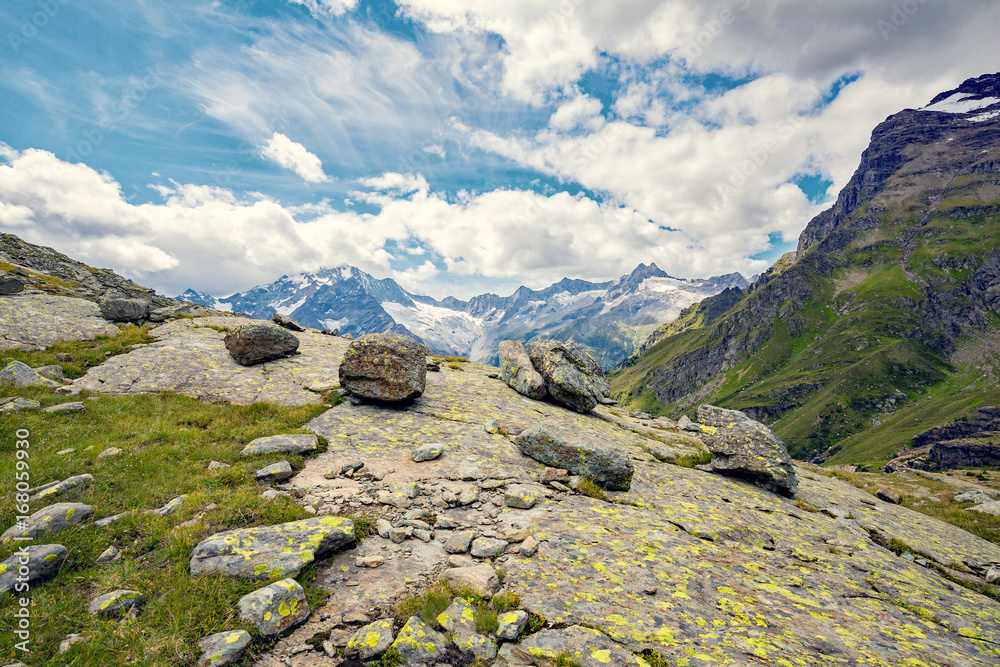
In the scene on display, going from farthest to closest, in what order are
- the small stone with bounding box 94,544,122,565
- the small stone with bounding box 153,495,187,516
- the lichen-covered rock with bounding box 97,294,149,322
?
1. the lichen-covered rock with bounding box 97,294,149,322
2. the small stone with bounding box 153,495,187,516
3. the small stone with bounding box 94,544,122,565

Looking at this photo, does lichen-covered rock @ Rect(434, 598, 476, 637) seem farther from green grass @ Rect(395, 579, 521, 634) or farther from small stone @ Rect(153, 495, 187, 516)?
small stone @ Rect(153, 495, 187, 516)

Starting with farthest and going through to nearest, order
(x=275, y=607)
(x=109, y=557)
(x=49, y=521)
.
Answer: (x=49, y=521)
(x=109, y=557)
(x=275, y=607)

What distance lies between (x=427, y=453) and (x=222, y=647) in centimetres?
846

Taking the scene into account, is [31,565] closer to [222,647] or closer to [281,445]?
[222,647]

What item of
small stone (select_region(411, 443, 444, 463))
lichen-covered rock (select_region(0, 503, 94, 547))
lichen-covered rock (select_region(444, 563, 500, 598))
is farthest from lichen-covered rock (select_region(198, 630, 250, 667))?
small stone (select_region(411, 443, 444, 463))

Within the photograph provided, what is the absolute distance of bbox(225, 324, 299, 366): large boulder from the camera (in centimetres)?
2169

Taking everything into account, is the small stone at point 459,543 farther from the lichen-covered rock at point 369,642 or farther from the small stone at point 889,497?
the small stone at point 889,497

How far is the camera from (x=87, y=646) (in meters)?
5.74

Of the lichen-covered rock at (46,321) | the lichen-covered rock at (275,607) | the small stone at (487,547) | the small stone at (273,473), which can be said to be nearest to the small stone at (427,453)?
the small stone at (273,473)

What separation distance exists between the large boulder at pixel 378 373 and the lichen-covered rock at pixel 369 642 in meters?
12.4

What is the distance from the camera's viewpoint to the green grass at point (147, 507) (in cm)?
602

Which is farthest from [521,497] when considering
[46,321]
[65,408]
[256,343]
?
[46,321]

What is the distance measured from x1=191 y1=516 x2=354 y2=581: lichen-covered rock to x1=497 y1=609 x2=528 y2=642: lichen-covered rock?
4.14m

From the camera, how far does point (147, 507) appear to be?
9.55 m
